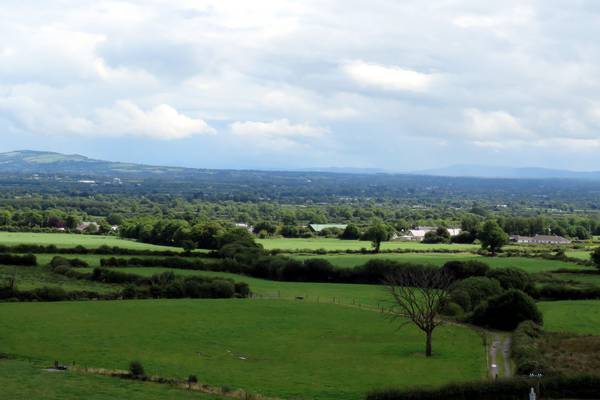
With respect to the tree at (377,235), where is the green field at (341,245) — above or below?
below

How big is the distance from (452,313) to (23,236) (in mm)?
83139

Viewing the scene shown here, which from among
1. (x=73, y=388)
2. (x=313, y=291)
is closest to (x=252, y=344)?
(x=73, y=388)

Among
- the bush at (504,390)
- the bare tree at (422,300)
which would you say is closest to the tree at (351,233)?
the bare tree at (422,300)

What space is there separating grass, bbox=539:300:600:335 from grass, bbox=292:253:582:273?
58.5ft

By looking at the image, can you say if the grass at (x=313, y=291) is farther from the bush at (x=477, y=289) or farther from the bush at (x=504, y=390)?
the bush at (x=504, y=390)

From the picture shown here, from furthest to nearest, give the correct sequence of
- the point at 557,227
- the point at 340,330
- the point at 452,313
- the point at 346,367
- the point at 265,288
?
the point at 557,227, the point at 265,288, the point at 452,313, the point at 340,330, the point at 346,367

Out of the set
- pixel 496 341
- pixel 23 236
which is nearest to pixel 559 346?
pixel 496 341

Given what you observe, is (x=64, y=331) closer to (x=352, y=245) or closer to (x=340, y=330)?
(x=340, y=330)

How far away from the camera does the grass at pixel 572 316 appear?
180 feet

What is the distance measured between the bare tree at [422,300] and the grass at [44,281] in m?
27.4

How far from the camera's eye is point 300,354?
45250mm

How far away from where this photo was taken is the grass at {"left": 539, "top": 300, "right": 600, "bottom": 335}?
180 ft

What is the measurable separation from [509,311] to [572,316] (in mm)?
8475

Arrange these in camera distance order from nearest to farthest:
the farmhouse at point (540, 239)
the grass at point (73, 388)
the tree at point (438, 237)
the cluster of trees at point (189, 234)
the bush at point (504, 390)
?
the grass at point (73, 388) → the bush at point (504, 390) → the cluster of trees at point (189, 234) → the tree at point (438, 237) → the farmhouse at point (540, 239)
